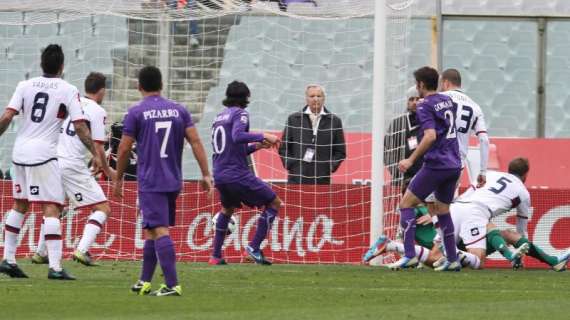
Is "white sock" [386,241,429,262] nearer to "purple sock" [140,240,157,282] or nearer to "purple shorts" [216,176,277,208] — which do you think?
"purple shorts" [216,176,277,208]

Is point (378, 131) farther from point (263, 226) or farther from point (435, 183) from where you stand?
point (435, 183)

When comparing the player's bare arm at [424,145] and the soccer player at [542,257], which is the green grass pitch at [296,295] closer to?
the soccer player at [542,257]

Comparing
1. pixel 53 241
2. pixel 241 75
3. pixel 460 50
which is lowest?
pixel 53 241

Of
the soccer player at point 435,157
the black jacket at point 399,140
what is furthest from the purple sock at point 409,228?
the black jacket at point 399,140

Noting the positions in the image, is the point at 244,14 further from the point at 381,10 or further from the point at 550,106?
the point at 550,106

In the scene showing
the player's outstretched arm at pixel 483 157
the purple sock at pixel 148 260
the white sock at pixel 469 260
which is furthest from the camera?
the white sock at pixel 469 260

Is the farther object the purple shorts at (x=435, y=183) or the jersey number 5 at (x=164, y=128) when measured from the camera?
the purple shorts at (x=435, y=183)

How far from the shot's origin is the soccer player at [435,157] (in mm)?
14406

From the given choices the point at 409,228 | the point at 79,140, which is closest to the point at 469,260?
the point at 409,228

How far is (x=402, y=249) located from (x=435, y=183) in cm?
112

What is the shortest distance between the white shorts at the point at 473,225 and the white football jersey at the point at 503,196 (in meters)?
0.08

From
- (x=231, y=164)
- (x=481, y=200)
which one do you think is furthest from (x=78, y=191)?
(x=481, y=200)

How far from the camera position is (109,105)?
19.3 metres

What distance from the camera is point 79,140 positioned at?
15375 mm
